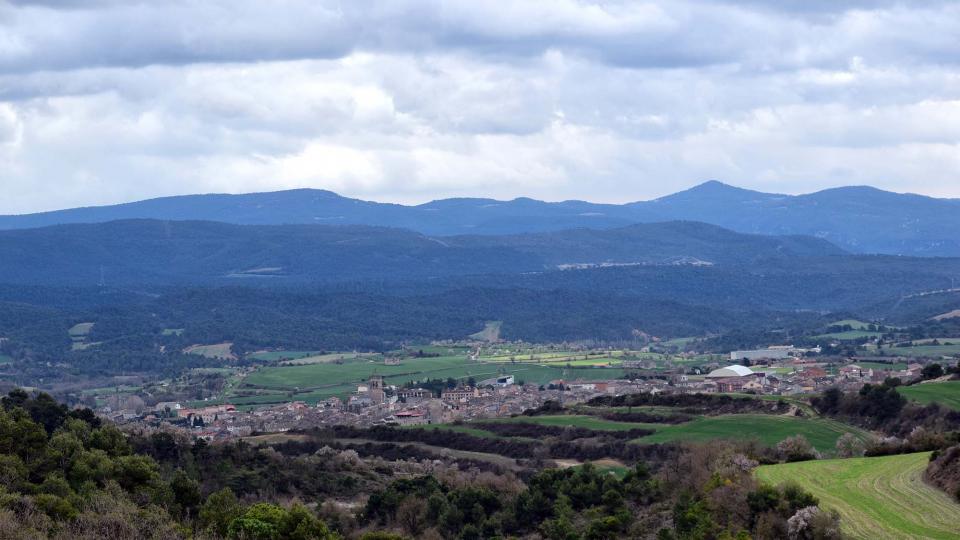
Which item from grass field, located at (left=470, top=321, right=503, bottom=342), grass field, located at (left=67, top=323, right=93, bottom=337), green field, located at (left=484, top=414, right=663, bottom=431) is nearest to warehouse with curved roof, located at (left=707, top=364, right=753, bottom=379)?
green field, located at (left=484, top=414, right=663, bottom=431)

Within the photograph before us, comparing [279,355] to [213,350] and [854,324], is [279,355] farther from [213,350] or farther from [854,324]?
[854,324]

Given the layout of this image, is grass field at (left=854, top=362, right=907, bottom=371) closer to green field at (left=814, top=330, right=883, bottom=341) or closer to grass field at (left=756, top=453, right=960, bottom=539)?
green field at (left=814, top=330, right=883, bottom=341)

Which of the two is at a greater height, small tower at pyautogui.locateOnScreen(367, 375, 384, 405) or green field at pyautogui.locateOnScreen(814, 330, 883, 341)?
green field at pyautogui.locateOnScreen(814, 330, 883, 341)

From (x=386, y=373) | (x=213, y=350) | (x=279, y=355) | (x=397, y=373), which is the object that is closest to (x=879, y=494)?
(x=397, y=373)

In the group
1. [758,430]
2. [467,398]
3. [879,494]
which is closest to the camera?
[879,494]

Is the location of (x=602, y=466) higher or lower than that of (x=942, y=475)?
lower

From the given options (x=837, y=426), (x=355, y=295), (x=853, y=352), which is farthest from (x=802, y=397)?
(x=355, y=295)

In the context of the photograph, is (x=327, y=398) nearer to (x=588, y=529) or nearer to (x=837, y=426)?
(x=837, y=426)
